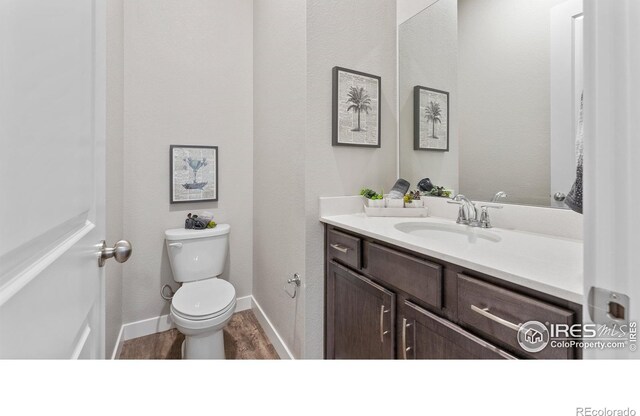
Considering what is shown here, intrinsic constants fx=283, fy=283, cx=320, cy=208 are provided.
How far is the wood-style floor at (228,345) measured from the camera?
177 cm

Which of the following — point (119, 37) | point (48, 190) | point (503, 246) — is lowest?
point (503, 246)

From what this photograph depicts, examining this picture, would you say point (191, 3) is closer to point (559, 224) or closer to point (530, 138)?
point (530, 138)

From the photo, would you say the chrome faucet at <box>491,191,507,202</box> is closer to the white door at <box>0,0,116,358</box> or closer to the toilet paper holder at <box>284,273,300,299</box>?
the toilet paper holder at <box>284,273,300,299</box>

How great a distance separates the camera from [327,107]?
1516mm

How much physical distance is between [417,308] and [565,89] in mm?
993

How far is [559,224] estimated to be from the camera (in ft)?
3.51

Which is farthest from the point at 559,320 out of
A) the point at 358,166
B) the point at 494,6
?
the point at 494,6

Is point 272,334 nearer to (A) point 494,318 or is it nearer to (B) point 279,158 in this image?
(B) point 279,158

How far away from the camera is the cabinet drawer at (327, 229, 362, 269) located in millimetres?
1236

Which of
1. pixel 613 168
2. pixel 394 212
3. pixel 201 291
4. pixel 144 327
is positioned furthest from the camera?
pixel 144 327

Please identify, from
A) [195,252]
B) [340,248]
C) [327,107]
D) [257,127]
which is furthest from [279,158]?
[195,252]

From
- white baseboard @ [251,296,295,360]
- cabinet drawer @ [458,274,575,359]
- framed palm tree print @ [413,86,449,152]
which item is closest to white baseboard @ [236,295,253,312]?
white baseboard @ [251,296,295,360]
